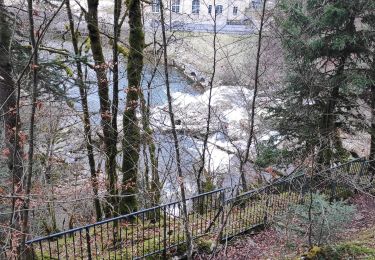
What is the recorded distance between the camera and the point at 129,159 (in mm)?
8727

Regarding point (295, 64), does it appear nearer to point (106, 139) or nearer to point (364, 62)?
point (364, 62)

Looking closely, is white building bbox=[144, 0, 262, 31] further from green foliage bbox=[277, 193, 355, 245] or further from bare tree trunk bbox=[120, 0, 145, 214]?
green foliage bbox=[277, 193, 355, 245]

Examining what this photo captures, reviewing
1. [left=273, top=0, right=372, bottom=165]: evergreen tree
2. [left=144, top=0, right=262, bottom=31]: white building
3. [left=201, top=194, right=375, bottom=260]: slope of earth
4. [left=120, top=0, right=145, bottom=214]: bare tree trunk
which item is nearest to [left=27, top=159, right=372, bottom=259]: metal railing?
[left=201, top=194, right=375, bottom=260]: slope of earth

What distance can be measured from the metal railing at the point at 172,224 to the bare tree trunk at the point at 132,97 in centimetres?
100

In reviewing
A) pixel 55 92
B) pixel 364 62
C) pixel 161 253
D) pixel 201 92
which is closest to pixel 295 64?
pixel 364 62

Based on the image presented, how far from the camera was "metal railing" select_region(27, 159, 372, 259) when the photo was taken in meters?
6.70

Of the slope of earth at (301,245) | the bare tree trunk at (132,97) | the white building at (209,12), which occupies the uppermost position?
the white building at (209,12)

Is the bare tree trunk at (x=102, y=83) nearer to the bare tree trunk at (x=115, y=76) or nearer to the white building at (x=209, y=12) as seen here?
the bare tree trunk at (x=115, y=76)

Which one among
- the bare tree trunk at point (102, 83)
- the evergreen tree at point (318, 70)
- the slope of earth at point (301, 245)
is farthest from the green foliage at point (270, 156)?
the bare tree trunk at point (102, 83)

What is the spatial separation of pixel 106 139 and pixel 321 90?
689 centimetres

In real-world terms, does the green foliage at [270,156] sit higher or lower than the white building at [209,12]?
lower

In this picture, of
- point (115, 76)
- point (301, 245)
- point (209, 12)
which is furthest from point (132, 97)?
point (301, 245)

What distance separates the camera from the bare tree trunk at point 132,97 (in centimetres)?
823

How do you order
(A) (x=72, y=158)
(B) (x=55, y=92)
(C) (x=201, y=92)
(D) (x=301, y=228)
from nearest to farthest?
(B) (x=55, y=92)
(D) (x=301, y=228)
(A) (x=72, y=158)
(C) (x=201, y=92)
